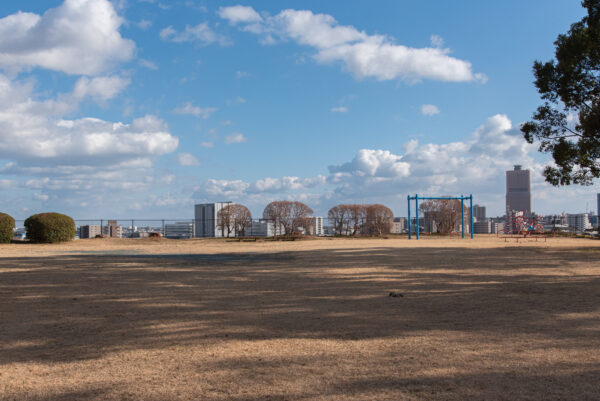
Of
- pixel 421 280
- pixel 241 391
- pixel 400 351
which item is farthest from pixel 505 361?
pixel 421 280

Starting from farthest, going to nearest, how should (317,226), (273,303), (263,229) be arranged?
(317,226) → (263,229) → (273,303)

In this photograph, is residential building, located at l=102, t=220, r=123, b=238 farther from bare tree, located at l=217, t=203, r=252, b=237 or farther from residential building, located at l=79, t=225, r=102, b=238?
bare tree, located at l=217, t=203, r=252, b=237

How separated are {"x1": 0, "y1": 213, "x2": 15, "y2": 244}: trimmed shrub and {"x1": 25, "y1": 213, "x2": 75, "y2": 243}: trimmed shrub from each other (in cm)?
76

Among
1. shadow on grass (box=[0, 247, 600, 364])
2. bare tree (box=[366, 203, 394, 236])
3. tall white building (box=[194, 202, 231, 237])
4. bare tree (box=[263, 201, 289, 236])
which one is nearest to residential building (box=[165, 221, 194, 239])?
tall white building (box=[194, 202, 231, 237])

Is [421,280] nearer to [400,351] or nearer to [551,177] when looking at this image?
[400,351]

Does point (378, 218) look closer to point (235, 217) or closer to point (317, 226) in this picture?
point (317, 226)

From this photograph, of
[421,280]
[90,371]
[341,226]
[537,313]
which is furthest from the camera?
[341,226]

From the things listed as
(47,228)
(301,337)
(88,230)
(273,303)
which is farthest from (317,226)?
(301,337)

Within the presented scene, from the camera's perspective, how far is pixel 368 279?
993 centimetres

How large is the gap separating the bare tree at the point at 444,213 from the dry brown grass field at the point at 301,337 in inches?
1046

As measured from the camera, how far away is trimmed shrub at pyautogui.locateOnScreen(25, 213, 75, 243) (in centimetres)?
2375

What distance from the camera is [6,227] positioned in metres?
23.2

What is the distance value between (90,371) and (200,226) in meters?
36.5

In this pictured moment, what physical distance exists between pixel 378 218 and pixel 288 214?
23.0ft
